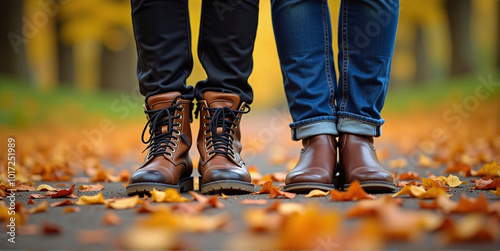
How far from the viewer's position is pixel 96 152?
4.81 meters

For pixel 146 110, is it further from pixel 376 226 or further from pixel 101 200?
pixel 376 226

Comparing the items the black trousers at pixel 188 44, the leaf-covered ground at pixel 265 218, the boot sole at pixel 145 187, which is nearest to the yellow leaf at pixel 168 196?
the leaf-covered ground at pixel 265 218

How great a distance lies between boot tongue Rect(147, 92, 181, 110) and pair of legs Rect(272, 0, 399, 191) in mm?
535

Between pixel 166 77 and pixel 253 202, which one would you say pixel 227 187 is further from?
pixel 166 77

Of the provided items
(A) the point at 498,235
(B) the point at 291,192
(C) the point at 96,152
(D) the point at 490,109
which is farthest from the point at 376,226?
(D) the point at 490,109

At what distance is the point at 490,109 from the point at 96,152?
211 inches

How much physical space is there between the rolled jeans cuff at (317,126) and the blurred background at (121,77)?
78.5 inches

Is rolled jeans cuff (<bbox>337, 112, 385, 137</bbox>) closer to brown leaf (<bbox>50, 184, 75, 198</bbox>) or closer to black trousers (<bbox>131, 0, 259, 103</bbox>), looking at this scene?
black trousers (<bbox>131, 0, 259, 103</bbox>)

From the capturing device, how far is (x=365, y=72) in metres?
1.91

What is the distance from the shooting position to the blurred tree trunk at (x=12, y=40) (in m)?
6.62

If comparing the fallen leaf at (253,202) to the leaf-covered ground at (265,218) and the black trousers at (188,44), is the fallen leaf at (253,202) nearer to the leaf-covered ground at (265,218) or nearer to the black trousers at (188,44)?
the leaf-covered ground at (265,218)

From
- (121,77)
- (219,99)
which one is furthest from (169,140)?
(121,77)

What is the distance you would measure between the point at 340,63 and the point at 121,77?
33.1 feet

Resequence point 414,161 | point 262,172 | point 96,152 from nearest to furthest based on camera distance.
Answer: point 262,172, point 414,161, point 96,152
